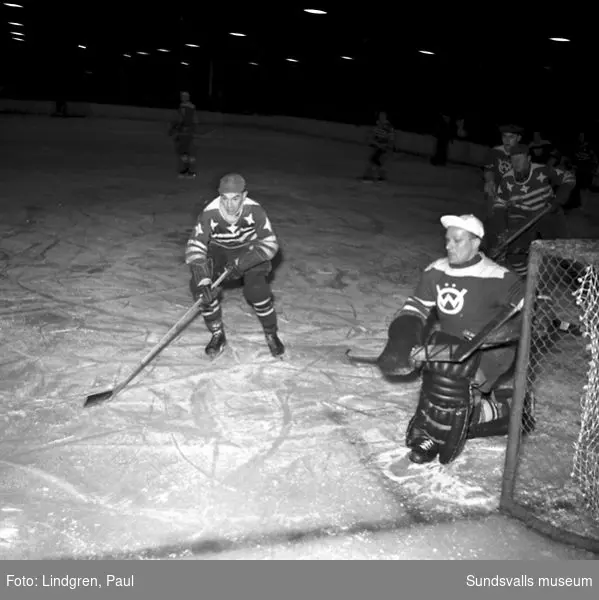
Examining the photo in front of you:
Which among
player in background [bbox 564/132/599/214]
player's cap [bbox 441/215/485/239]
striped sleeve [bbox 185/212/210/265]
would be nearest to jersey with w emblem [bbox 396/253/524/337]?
player's cap [bbox 441/215/485/239]

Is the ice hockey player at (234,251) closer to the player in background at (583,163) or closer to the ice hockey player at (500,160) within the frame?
the ice hockey player at (500,160)

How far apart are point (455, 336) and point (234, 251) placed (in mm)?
2130

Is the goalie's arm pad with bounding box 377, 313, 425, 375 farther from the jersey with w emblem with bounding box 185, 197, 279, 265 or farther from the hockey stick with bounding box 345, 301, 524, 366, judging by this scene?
the jersey with w emblem with bounding box 185, 197, 279, 265

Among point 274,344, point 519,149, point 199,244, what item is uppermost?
point 519,149

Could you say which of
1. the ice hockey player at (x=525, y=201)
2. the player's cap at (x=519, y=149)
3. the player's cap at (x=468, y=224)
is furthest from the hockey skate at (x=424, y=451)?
the player's cap at (x=519, y=149)

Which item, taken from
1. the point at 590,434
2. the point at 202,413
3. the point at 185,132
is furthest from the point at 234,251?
the point at 185,132

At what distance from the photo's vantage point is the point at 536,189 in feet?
20.1

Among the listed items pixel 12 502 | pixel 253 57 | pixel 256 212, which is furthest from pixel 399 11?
pixel 253 57

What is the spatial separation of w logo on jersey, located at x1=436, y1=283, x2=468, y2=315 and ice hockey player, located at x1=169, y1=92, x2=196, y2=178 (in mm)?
9674

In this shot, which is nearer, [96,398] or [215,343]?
[96,398]

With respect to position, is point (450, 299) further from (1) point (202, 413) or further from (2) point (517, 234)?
(2) point (517, 234)

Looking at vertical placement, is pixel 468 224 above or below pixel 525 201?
above

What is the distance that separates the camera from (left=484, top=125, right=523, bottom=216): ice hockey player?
6.30 metres
